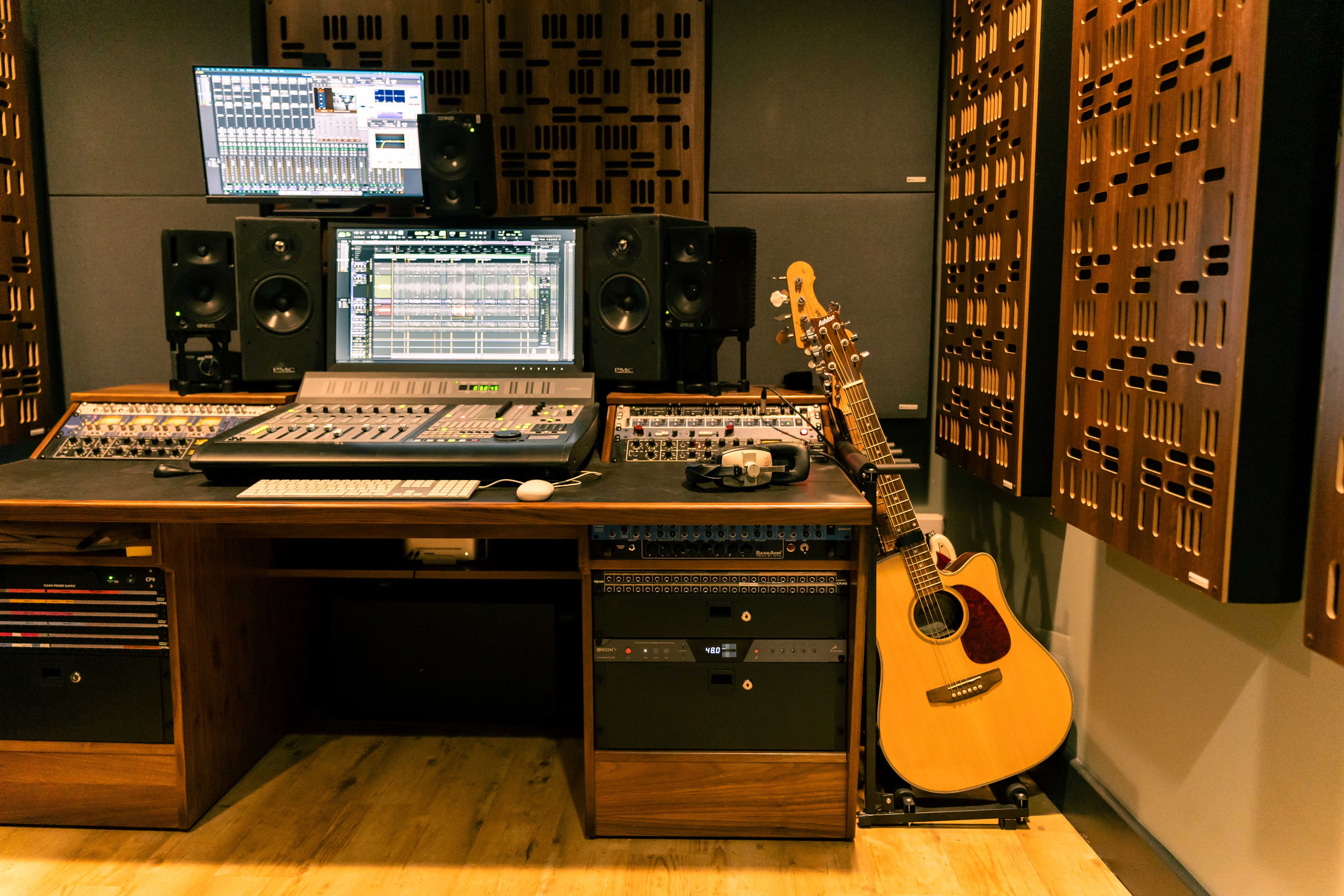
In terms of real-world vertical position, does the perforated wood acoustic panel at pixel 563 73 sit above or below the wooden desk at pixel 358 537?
above

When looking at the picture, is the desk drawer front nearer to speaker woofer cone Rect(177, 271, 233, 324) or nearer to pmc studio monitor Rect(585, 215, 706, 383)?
pmc studio monitor Rect(585, 215, 706, 383)

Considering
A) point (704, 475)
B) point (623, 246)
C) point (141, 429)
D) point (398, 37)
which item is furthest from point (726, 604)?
point (398, 37)

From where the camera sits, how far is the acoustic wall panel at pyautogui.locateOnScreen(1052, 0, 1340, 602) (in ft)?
3.90

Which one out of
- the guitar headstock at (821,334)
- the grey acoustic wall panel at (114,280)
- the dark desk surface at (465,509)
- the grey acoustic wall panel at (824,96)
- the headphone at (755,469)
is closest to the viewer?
the dark desk surface at (465,509)

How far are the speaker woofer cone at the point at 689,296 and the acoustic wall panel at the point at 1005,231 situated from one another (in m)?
0.65

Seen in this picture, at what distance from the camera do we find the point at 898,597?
1893 mm

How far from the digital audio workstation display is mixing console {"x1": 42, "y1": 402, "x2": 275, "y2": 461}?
0.36 metres

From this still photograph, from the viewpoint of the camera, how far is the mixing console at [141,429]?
196 cm

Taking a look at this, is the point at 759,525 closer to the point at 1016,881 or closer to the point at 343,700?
the point at 1016,881

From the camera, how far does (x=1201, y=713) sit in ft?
4.96

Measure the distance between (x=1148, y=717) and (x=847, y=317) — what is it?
1349mm

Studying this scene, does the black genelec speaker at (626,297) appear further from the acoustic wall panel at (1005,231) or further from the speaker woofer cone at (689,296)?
the acoustic wall panel at (1005,231)

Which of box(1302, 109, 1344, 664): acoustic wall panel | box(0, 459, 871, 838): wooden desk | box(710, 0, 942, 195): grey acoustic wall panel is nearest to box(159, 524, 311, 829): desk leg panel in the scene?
box(0, 459, 871, 838): wooden desk

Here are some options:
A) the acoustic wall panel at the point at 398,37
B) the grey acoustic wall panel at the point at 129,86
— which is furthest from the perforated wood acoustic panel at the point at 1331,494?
the grey acoustic wall panel at the point at 129,86
